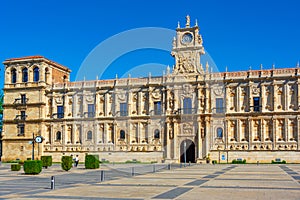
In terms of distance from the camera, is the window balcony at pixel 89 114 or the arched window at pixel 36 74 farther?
the arched window at pixel 36 74

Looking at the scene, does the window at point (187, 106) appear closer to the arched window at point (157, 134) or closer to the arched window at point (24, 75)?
the arched window at point (157, 134)

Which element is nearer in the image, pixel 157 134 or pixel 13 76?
pixel 157 134

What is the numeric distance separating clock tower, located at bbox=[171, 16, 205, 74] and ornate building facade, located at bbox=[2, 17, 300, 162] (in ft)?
0.49

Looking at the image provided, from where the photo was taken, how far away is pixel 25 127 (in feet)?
Result: 247

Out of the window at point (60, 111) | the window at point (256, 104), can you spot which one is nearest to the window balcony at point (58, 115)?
the window at point (60, 111)

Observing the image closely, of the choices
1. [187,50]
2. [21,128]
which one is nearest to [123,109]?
[187,50]

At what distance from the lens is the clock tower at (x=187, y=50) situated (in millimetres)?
A: 68000

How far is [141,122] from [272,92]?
19830mm

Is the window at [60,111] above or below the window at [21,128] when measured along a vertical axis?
above

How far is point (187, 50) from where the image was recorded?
6862 centimetres

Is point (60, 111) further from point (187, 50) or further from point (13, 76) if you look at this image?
point (187, 50)

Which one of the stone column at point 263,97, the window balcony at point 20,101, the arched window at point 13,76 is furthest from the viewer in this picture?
the arched window at point 13,76

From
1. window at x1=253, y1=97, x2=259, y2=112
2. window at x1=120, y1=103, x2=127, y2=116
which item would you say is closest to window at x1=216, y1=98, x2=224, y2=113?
window at x1=253, y1=97, x2=259, y2=112

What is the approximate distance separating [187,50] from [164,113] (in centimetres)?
1003
